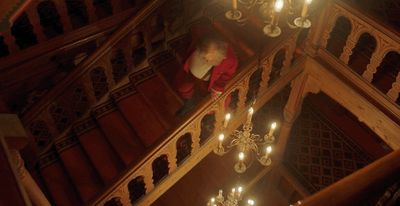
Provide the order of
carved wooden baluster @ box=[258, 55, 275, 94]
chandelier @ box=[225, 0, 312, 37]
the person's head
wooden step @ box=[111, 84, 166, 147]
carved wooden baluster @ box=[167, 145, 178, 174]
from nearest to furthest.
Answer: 1. chandelier @ box=[225, 0, 312, 37]
2. the person's head
3. carved wooden baluster @ box=[167, 145, 178, 174]
4. carved wooden baluster @ box=[258, 55, 275, 94]
5. wooden step @ box=[111, 84, 166, 147]

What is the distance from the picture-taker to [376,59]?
4.98 metres

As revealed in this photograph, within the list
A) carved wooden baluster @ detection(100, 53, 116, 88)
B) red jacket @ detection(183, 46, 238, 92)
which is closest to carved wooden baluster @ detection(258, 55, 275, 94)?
red jacket @ detection(183, 46, 238, 92)

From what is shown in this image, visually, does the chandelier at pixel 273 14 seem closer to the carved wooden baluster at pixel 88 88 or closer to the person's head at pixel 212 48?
the person's head at pixel 212 48

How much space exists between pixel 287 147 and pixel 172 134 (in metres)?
4.60

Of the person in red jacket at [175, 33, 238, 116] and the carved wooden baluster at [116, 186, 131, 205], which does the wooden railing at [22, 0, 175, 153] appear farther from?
the carved wooden baluster at [116, 186, 131, 205]

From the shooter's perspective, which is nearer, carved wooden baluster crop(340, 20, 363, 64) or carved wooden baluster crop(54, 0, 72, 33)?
carved wooden baluster crop(340, 20, 363, 64)

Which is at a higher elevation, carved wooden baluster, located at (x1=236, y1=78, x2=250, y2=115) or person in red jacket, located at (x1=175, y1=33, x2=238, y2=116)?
person in red jacket, located at (x1=175, y1=33, x2=238, y2=116)

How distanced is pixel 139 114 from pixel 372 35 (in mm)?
3090

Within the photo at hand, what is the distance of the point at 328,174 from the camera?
8195 millimetres

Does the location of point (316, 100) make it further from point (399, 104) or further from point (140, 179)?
point (140, 179)

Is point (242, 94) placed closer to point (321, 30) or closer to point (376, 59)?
point (321, 30)

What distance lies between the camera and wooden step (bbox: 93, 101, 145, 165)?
5551 mm

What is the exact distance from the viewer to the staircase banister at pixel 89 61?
5.23 meters

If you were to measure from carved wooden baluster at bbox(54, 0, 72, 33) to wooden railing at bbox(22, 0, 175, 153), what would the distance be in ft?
1.91
